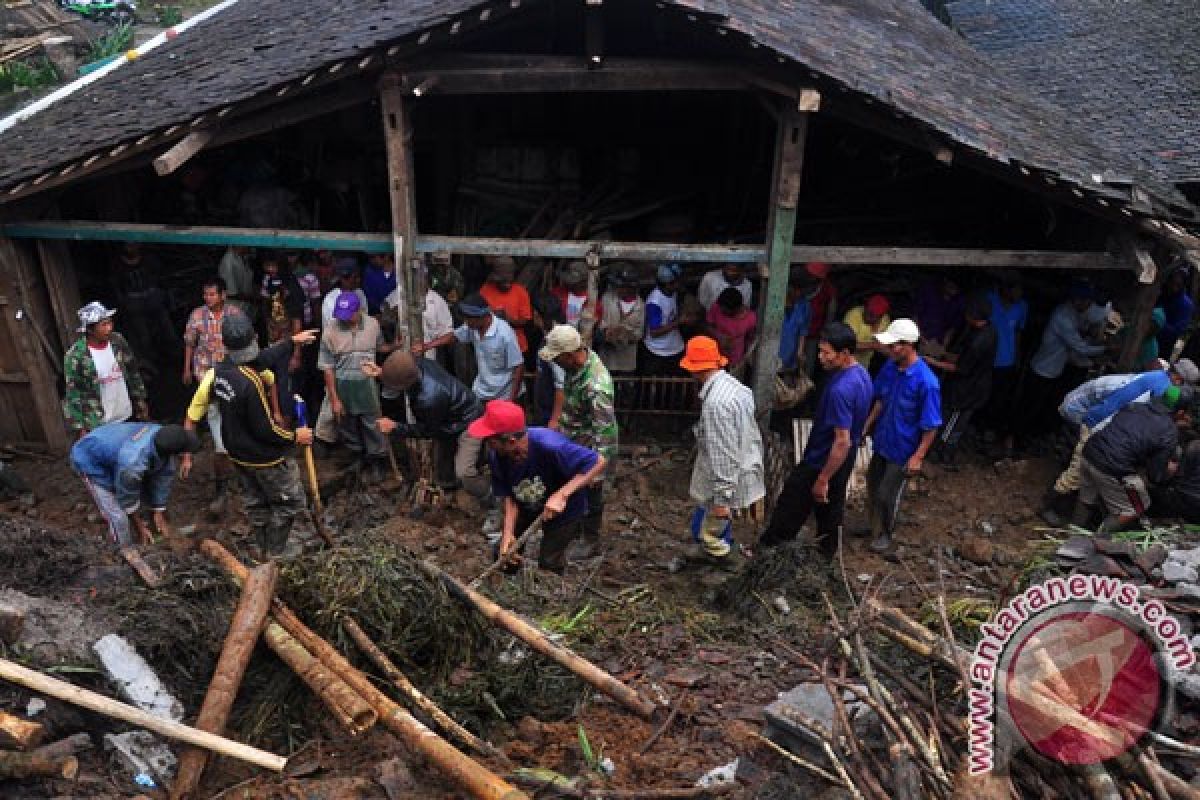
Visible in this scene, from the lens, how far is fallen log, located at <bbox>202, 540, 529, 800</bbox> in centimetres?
323

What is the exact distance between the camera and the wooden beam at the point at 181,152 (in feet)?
20.7

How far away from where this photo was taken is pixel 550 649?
162 inches

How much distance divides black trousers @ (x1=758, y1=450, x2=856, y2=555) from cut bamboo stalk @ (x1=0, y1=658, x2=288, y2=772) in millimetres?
4155

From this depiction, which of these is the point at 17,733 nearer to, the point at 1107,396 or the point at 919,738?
the point at 919,738

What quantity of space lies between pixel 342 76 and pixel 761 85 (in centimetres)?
340

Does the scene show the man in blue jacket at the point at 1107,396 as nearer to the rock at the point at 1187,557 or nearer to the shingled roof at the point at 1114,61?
the rock at the point at 1187,557

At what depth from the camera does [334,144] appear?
1027 centimetres

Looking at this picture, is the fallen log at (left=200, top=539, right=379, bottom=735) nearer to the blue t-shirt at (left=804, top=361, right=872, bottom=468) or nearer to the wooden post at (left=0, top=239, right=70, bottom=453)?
the blue t-shirt at (left=804, top=361, right=872, bottom=468)

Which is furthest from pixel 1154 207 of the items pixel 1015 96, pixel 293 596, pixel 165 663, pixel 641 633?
pixel 165 663

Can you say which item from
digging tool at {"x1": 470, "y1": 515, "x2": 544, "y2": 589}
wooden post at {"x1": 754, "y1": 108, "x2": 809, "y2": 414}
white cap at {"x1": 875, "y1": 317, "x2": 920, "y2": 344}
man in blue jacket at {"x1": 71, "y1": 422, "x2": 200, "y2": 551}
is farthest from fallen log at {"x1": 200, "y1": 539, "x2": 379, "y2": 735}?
wooden post at {"x1": 754, "y1": 108, "x2": 809, "y2": 414}

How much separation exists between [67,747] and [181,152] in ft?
15.3

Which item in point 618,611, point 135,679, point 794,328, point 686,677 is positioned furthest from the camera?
point 794,328

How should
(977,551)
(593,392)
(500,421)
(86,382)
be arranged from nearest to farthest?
1. (500,421)
2. (593,392)
3. (86,382)
4. (977,551)

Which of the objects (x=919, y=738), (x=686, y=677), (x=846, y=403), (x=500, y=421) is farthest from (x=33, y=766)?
(x=846, y=403)
